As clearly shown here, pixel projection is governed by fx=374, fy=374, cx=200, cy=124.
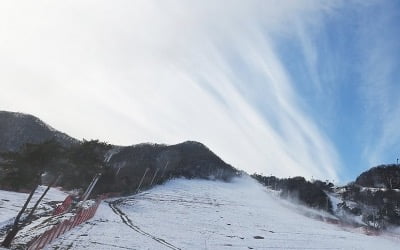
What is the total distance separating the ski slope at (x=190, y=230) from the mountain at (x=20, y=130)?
4167 inches

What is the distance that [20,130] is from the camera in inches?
6890

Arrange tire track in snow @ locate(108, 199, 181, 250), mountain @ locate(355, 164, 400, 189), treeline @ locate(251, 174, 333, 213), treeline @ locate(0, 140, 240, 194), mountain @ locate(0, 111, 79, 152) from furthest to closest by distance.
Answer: mountain @ locate(355, 164, 400, 189) < mountain @ locate(0, 111, 79, 152) < treeline @ locate(251, 174, 333, 213) < tire track in snow @ locate(108, 199, 181, 250) < treeline @ locate(0, 140, 240, 194)

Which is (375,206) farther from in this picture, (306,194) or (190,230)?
(190,230)

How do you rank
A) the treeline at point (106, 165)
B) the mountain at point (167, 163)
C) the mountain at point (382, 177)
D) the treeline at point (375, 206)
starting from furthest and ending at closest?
the mountain at point (382, 177) < the mountain at point (167, 163) < the treeline at point (375, 206) < the treeline at point (106, 165)

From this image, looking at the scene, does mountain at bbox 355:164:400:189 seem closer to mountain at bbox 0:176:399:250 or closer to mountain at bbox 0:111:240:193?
mountain at bbox 0:111:240:193

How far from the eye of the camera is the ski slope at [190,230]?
35.7m

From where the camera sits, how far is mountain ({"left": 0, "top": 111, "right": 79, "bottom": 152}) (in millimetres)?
163250

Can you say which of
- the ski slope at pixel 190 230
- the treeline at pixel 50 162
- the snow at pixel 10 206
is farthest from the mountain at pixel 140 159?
the treeline at pixel 50 162

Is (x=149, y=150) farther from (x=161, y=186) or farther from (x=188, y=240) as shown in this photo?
(x=188, y=240)

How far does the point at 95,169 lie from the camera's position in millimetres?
30844

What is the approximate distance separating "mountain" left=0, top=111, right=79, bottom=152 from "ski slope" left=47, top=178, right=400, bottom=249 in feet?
347

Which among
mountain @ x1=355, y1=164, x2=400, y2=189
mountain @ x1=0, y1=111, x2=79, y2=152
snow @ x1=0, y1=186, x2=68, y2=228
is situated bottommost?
snow @ x1=0, y1=186, x2=68, y2=228

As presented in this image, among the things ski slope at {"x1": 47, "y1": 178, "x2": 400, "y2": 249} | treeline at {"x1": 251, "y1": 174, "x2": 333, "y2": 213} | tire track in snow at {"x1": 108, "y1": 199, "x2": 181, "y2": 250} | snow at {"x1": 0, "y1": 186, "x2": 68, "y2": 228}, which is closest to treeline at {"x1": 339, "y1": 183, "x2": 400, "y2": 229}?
treeline at {"x1": 251, "y1": 174, "x2": 333, "y2": 213}

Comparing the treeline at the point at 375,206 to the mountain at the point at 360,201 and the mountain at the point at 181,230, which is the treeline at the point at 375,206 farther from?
the mountain at the point at 181,230
